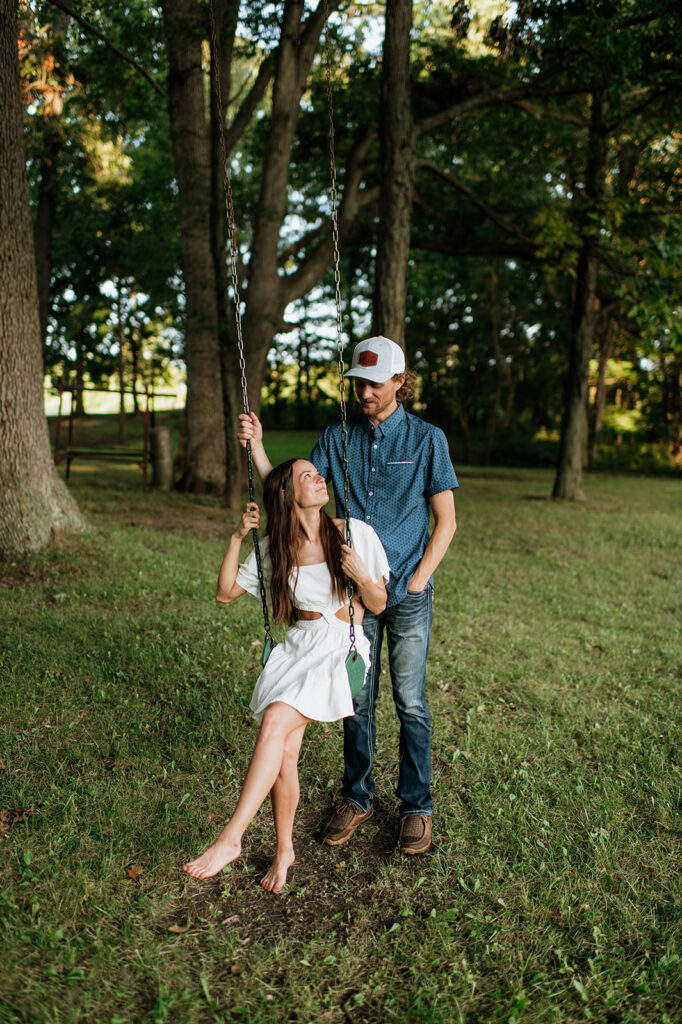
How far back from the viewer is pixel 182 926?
2.98 meters

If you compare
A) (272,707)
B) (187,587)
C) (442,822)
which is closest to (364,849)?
(442,822)

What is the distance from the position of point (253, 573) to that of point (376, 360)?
3.57 feet

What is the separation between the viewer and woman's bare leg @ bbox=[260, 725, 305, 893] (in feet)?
10.1

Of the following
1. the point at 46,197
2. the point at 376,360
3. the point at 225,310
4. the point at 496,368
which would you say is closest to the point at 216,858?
the point at 376,360

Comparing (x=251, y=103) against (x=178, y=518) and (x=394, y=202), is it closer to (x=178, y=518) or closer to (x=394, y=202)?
(x=394, y=202)

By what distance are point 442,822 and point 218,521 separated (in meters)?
8.27

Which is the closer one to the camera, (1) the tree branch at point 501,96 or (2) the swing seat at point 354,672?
(2) the swing seat at point 354,672

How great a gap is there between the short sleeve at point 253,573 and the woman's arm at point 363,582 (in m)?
0.41

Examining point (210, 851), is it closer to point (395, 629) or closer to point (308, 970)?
point (308, 970)

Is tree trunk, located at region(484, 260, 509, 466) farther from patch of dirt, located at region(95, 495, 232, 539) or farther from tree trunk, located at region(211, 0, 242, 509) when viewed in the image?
patch of dirt, located at region(95, 495, 232, 539)

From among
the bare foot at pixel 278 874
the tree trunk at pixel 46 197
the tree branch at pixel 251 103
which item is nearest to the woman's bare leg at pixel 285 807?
the bare foot at pixel 278 874

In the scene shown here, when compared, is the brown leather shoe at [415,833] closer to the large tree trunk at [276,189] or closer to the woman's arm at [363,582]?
the woman's arm at [363,582]

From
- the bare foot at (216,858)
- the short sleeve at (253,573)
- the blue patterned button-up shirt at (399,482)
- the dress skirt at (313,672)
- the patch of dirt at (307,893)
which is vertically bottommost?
the patch of dirt at (307,893)

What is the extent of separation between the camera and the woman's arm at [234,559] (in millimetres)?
3156
